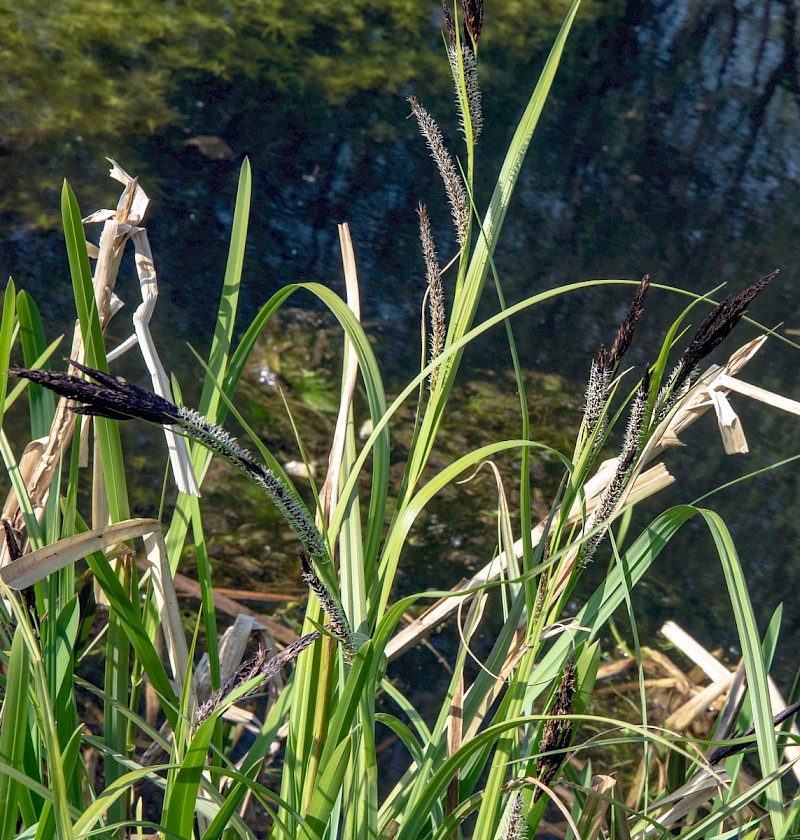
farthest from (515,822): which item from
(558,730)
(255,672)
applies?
(255,672)

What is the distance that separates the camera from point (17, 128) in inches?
75.2

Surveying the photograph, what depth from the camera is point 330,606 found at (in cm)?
46

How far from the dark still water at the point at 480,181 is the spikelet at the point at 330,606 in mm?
922

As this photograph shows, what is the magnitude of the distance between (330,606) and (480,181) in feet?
5.73

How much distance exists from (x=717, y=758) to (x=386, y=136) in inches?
69.7

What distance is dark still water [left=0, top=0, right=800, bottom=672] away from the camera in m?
1.65

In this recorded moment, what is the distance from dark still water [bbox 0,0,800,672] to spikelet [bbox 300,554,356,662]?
36.3 inches

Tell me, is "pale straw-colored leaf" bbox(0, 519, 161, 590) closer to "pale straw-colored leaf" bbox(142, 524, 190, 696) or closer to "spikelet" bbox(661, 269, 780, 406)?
"pale straw-colored leaf" bbox(142, 524, 190, 696)

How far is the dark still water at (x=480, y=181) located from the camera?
5.42 ft

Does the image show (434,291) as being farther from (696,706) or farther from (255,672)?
(696,706)

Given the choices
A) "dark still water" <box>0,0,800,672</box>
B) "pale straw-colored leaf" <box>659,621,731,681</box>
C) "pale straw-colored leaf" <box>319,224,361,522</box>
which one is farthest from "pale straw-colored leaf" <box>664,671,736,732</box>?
"pale straw-colored leaf" <box>319,224,361,522</box>

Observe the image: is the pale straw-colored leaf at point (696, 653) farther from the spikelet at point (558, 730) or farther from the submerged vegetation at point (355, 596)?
the spikelet at point (558, 730)

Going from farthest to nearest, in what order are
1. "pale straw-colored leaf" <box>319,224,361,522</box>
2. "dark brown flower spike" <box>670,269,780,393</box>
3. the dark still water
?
the dark still water
"pale straw-colored leaf" <box>319,224,361,522</box>
"dark brown flower spike" <box>670,269,780,393</box>

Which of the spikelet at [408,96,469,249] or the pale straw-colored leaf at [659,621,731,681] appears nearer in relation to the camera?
the spikelet at [408,96,469,249]
